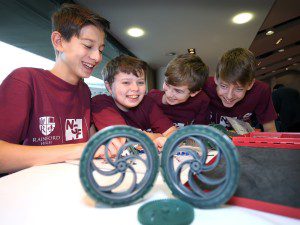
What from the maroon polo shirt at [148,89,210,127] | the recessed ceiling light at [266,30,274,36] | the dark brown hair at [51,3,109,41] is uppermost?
the recessed ceiling light at [266,30,274,36]

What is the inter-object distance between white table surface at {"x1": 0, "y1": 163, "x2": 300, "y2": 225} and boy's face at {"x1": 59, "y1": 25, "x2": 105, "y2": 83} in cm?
64

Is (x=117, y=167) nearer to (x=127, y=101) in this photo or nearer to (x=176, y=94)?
(x=127, y=101)

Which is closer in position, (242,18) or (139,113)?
(139,113)

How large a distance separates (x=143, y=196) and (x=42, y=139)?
675mm

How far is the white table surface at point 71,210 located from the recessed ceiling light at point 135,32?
8.11 ft

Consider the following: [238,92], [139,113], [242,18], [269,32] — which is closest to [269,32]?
[269,32]

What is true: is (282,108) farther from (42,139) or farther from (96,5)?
(42,139)

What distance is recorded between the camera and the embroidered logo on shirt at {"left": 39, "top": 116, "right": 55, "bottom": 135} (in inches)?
37.4

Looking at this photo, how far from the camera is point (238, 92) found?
137 centimetres

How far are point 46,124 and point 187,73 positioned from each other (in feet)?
2.69

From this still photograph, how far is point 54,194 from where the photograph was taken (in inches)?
19.5

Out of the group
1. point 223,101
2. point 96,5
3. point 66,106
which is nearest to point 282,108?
point 223,101

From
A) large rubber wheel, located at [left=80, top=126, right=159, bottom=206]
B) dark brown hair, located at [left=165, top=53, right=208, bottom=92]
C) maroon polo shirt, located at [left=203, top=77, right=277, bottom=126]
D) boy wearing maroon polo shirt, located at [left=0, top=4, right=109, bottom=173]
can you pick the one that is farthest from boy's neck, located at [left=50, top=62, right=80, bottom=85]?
maroon polo shirt, located at [left=203, top=77, right=277, bottom=126]

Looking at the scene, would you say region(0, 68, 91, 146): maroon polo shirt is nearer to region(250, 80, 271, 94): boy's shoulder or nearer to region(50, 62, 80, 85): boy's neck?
region(50, 62, 80, 85): boy's neck
